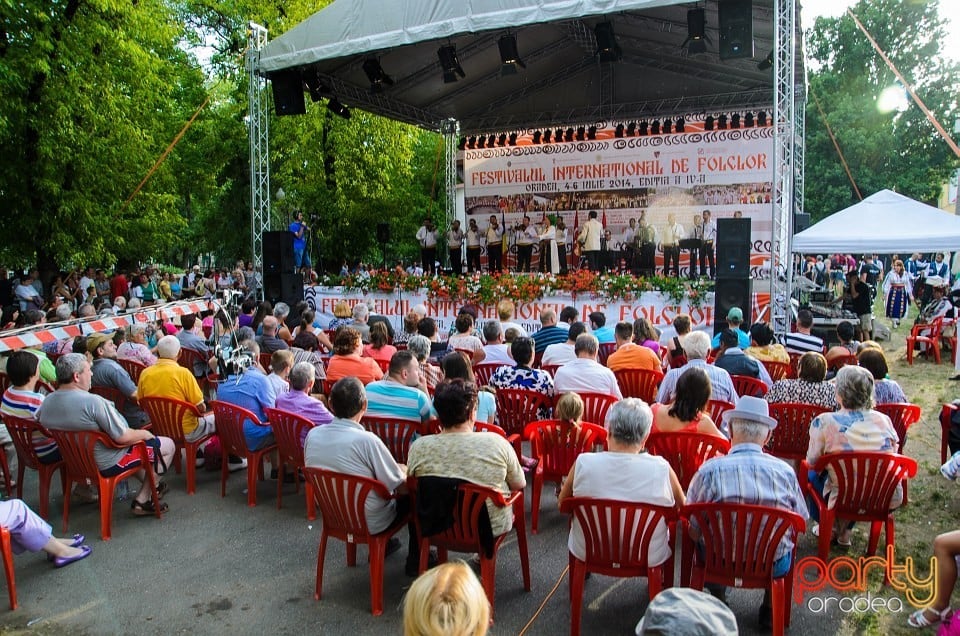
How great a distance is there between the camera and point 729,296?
27.9 feet

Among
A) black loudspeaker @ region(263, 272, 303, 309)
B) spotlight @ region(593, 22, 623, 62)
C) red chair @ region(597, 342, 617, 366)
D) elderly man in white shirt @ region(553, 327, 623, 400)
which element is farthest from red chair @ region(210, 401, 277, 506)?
spotlight @ region(593, 22, 623, 62)

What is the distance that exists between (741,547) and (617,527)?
49 centimetres

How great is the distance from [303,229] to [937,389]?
34.7 feet

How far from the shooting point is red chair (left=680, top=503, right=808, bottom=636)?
8.52ft

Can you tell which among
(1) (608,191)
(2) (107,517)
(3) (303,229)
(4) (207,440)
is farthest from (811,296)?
(2) (107,517)

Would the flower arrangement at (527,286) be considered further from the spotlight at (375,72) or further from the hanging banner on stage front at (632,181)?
the hanging banner on stage front at (632,181)

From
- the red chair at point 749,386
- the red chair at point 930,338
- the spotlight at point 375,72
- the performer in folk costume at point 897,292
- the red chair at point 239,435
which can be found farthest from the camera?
the performer in folk costume at point 897,292

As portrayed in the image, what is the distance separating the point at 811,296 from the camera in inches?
546

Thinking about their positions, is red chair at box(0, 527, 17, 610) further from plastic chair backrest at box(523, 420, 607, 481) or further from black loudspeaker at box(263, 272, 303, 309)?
black loudspeaker at box(263, 272, 303, 309)

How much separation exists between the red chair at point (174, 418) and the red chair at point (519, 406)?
83.3 inches

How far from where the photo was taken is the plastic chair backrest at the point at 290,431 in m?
4.13

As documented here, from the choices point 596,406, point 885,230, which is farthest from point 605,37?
point 596,406

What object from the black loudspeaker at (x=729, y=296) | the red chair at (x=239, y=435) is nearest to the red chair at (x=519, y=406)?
the red chair at (x=239, y=435)

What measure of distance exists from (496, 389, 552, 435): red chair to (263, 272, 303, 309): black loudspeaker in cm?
690
